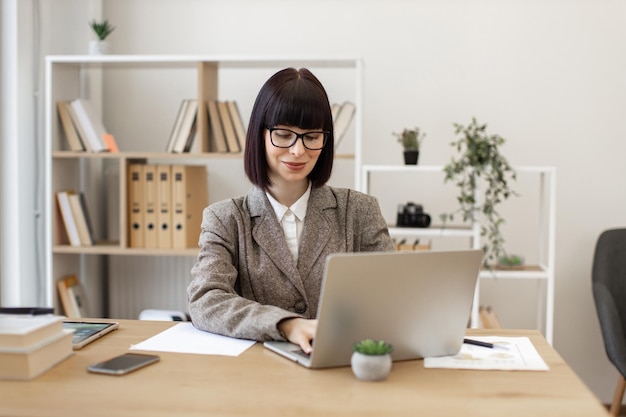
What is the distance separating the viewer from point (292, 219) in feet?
6.54

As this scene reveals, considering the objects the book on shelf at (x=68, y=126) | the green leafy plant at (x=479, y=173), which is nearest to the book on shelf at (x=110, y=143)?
the book on shelf at (x=68, y=126)

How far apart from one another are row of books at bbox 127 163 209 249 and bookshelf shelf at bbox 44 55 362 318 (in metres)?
0.04

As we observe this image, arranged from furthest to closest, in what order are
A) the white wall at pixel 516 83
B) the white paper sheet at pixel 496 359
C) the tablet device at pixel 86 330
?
the white wall at pixel 516 83 → the tablet device at pixel 86 330 → the white paper sheet at pixel 496 359

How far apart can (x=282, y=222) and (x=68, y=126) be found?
1989 millimetres

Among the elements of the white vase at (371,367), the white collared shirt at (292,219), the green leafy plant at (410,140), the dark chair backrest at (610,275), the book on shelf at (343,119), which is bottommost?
the dark chair backrest at (610,275)

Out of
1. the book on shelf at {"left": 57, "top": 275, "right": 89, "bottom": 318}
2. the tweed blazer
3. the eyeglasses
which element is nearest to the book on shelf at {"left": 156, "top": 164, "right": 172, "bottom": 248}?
the book on shelf at {"left": 57, "top": 275, "right": 89, "bottom": 318}

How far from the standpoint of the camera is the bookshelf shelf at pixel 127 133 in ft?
11.6

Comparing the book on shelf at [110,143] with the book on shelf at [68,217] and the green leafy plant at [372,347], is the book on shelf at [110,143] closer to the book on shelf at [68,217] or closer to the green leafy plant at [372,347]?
the book on shelf at [68,217]

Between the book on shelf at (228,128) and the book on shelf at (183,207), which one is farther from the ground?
the book on shelf at (228,128)

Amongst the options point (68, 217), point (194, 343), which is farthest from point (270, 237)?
point (68, 217)

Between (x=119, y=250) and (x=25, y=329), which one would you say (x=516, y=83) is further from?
(x=25, y=329)

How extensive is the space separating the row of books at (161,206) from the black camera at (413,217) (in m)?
0.99

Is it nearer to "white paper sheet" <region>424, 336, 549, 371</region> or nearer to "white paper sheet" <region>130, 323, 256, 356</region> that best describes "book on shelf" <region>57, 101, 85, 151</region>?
"white paper sheet" <region>130, 323, 256, 356</region>

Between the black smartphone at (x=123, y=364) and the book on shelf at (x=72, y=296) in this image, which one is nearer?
the black smartphone at (x=123, y=364)
